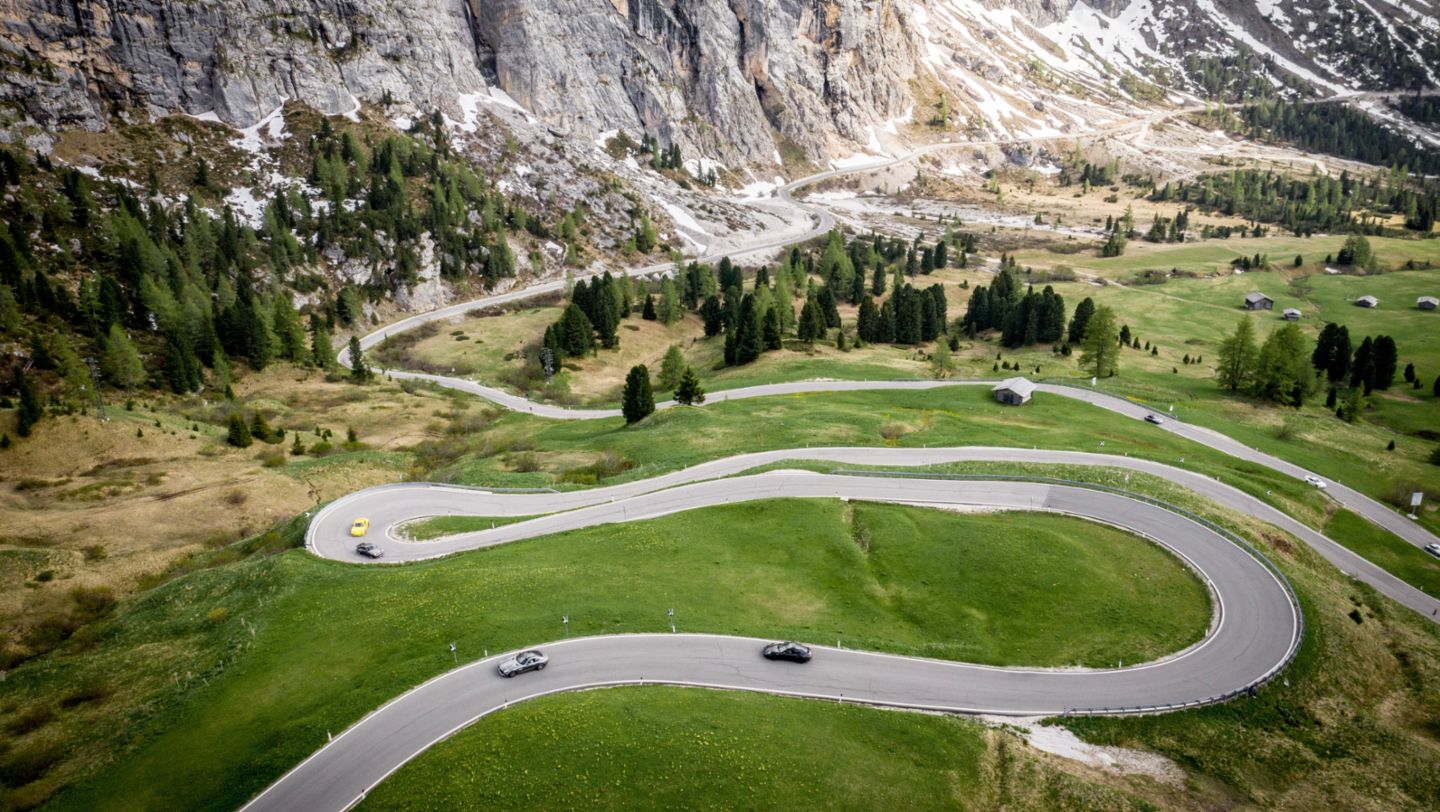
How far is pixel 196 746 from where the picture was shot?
3012 centimetres

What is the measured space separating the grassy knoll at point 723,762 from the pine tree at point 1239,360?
88.6 metres

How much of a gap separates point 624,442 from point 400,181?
11361 centimetres

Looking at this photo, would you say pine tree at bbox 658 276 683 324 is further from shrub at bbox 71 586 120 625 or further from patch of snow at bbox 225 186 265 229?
shrub at bbox 71 586 120 625

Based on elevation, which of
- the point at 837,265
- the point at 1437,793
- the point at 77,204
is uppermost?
the point at 77,204

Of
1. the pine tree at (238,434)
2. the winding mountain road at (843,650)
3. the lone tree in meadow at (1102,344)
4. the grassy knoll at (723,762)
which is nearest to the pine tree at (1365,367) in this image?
the lone tree in meadow at (1102,344)

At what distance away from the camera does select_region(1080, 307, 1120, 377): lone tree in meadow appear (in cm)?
10188

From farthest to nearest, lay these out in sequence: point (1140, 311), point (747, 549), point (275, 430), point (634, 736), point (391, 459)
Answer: point (1140, 311)
point (275, 430)
point (391, 459)
point (747, 549)
point (634, 736)

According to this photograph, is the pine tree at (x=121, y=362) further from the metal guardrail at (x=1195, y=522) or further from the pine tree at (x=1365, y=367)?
the pine tree at (x=1365, y=367)

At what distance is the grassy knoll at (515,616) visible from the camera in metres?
30.7

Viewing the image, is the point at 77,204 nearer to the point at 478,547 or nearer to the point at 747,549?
the point at 478,547

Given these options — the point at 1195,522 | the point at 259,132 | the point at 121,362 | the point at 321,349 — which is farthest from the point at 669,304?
the point at 259,132

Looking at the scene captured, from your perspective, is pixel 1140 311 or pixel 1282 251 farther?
pixel 1282 251

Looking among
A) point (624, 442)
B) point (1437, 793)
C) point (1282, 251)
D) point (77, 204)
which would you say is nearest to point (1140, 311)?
point (1282, 251)

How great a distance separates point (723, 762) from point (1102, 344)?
9596 cm
